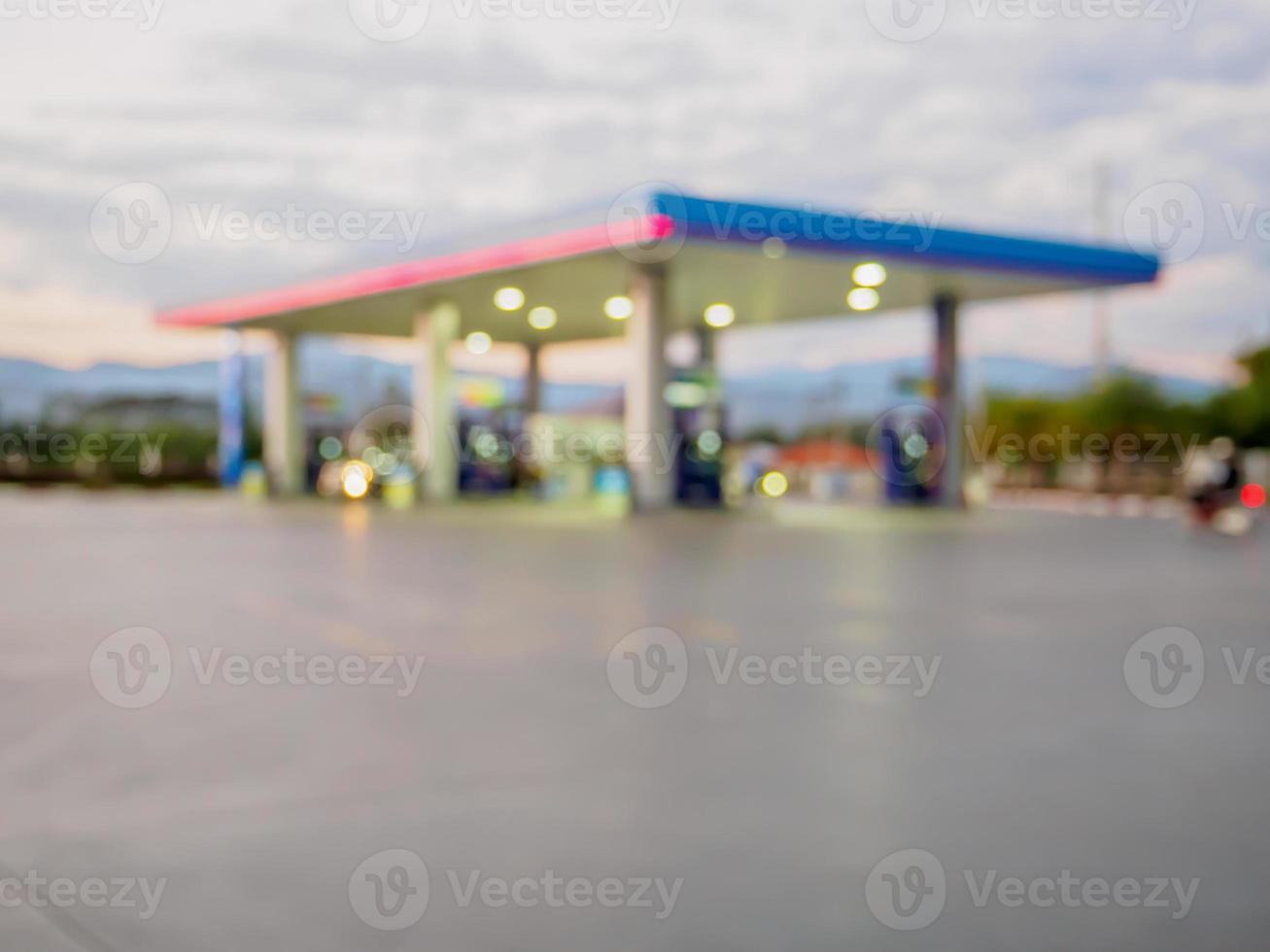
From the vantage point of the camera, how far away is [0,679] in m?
6.66

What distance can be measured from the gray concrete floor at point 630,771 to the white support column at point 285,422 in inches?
1069

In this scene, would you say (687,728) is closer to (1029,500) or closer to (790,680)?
(790,680)

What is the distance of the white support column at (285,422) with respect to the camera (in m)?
37.4

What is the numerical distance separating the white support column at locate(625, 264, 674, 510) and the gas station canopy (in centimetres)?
43

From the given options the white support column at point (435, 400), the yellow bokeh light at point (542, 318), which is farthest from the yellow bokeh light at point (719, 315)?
the white support column at point (435, 400)

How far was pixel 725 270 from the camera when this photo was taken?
2367 centimetres

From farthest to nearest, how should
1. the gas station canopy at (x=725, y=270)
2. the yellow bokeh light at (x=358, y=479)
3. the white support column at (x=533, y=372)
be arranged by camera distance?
1. the white support column at (x=533, y=372)
2. the yellow bokeh light at (x=358, y=479)
3. the gas station canopy at (x=725, y=270)

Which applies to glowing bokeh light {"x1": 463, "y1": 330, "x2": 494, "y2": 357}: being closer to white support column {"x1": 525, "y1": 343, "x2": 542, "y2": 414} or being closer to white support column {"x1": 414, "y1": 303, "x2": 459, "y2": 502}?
white support column {"x1": 525, "y1": 343, "x2": 542, "y2": 414}

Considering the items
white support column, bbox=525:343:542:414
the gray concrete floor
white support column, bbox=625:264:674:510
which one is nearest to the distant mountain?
white support column, bbox=525:343:542:414

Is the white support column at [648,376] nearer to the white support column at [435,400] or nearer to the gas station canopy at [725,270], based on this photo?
the gas station canopy at [725,270]

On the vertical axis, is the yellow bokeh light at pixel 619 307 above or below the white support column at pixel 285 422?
above

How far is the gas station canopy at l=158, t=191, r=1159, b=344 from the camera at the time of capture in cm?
2041

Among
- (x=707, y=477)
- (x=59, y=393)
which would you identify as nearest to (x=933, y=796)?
(x=707, y=477)

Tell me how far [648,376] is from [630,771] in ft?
61.5
